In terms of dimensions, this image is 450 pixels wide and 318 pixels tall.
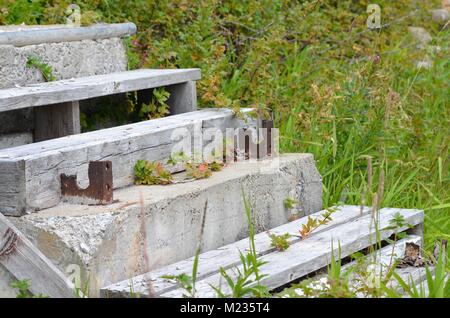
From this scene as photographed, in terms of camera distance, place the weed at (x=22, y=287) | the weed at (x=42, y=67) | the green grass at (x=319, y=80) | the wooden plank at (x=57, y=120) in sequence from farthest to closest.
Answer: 1. the green grass at (x=319, y=80)
2. the weed at (x=42, y=67)
3. the wooden plank at (x=57, y=120)
4. the weed at (x=22, y=287)

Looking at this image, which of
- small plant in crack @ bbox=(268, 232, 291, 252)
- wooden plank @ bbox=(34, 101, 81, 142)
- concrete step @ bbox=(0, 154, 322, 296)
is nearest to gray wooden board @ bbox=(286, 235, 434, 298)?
small plant in crack @ bbox=(268, 232, 291, 252)

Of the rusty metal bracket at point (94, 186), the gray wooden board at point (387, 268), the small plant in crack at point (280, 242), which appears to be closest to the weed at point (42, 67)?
the rusty metal bracket at point (94, 186)

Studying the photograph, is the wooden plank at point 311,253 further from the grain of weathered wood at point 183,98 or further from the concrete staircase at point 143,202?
the grain of weathered wood at point 183,98

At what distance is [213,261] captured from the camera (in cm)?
360

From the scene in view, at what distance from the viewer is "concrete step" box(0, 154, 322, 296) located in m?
3.24

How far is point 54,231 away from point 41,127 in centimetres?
110

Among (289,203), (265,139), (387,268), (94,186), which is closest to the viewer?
(94,186)

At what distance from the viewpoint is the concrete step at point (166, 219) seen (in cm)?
324

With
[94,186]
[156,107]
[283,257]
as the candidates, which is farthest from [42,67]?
[283,257]

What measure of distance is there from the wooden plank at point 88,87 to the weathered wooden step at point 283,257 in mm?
963

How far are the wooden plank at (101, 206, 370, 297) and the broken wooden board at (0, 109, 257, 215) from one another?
1.52 feet

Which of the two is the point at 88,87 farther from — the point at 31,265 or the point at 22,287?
the point at 22,287

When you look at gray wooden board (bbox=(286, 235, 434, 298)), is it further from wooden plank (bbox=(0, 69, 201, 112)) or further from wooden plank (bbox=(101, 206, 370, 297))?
wooden plank (bbox=(0, 69, 201, 112))

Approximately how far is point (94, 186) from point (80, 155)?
7.5 inches
